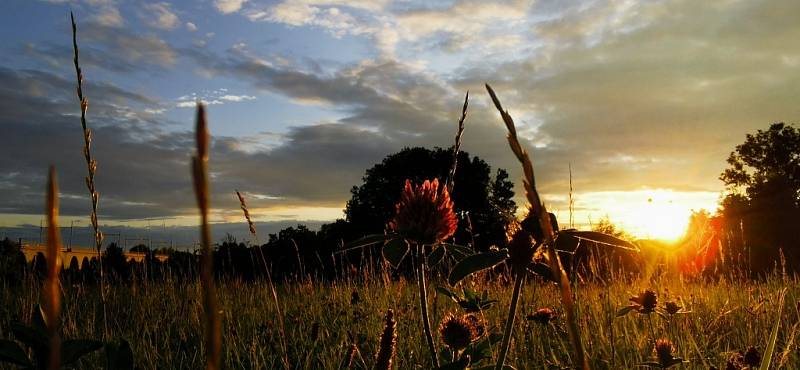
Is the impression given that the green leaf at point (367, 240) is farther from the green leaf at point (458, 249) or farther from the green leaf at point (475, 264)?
the green leaf at point (475, 264)

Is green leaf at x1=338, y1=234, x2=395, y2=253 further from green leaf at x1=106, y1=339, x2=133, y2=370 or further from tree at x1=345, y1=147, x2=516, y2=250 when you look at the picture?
tree at x1=345, y1=147, x2=516, y2=250

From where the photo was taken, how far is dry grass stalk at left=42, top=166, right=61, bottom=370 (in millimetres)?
374

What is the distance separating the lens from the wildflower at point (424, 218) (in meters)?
1.43

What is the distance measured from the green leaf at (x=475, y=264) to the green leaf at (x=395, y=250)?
31cm

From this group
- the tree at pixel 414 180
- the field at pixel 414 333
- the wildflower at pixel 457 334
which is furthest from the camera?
the tree at pixel 414 180

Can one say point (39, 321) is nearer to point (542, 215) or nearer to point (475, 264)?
point (475, 264)

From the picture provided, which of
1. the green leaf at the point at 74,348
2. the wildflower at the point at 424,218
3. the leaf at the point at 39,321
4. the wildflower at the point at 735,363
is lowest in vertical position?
the wildflower at the point at 735,363

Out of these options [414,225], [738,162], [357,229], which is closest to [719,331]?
[414,225]

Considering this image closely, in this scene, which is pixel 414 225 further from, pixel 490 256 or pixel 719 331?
pixel 719 331

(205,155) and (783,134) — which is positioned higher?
(783,134)

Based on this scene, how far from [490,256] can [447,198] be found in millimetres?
300

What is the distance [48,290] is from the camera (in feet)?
1.22

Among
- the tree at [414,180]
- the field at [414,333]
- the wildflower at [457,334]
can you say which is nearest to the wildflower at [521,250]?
the wildflower at [457,334]

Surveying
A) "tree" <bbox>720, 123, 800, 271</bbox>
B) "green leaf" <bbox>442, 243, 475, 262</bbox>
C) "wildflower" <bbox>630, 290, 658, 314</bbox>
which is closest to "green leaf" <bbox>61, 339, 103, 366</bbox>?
"green leaf" <bbox>442, 243, 475, 262</bbox>
